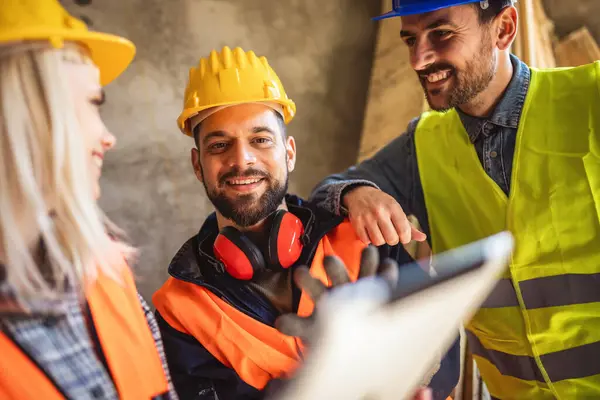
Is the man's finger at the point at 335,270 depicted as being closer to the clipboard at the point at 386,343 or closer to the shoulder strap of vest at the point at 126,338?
the clipboard at the point at 386,343

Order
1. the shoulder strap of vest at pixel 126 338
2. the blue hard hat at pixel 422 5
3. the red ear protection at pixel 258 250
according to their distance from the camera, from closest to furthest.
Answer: the shoulder strap of vest at pixel 126 338, the red ear protection at pixel 258 250, the blue hard hat at pixel 422 5

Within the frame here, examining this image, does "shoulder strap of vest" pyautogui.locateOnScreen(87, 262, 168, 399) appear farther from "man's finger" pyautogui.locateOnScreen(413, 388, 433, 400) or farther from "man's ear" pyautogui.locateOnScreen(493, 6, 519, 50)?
"man's ear" pyautogui.locateOnScreen(493, 6, 519, 50)

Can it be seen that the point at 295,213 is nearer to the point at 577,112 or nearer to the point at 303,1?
the point at 577,112

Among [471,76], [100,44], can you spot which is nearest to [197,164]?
[100,44]

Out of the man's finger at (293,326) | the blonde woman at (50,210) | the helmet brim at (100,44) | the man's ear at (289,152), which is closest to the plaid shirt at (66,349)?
the blonde woman at (50,210)

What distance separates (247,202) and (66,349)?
590 mm

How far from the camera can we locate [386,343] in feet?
2.50

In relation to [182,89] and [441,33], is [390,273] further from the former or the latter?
[182,89]

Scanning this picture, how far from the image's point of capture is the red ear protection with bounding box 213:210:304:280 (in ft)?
3.78

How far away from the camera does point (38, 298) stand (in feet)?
2.31

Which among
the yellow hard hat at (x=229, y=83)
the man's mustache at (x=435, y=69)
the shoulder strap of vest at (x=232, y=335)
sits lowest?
the shoulder strap of vest at (x=232, y=335)

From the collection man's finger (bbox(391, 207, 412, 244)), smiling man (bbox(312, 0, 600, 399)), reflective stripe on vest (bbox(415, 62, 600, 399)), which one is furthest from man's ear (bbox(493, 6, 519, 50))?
man's finger (bbox(391, 207, 412, 244))

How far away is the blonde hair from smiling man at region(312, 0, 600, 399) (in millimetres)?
689

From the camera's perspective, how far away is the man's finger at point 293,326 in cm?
75
